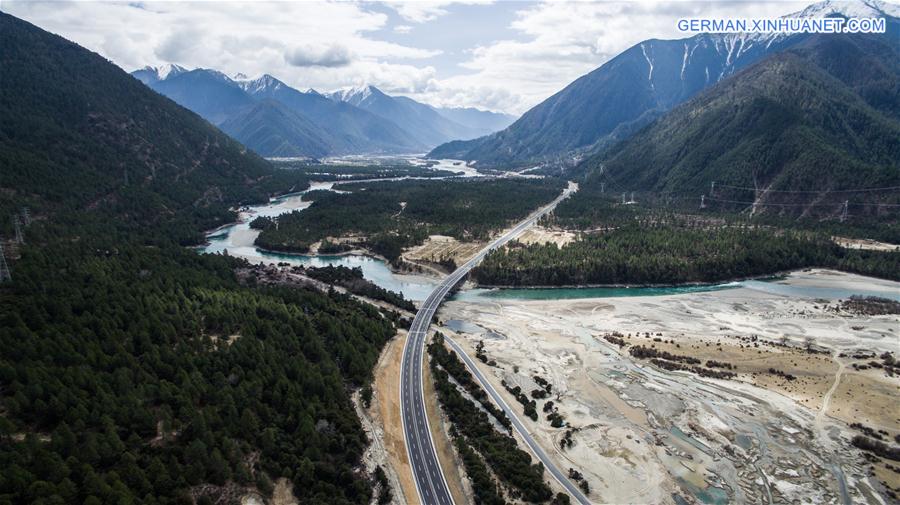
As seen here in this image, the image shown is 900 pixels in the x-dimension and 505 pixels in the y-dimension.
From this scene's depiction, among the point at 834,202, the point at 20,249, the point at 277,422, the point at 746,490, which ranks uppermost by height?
the point at 834,202

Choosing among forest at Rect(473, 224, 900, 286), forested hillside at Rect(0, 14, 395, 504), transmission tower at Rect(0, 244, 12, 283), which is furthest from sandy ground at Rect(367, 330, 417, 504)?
forest at Rect(473, 224, 900, 286)

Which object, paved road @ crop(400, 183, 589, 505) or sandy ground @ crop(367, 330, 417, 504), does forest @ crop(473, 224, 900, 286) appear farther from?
sandy ground @ crop(367, 330, 417, 504)

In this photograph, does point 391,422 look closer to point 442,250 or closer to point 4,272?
point 4,272

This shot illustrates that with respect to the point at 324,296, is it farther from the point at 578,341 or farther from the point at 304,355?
the point at 578,341

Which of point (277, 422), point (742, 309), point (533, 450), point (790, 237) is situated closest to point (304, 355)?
point (277, 422)

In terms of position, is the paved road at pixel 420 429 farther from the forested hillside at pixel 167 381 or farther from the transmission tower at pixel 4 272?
the transmission tower at pixel 4 272

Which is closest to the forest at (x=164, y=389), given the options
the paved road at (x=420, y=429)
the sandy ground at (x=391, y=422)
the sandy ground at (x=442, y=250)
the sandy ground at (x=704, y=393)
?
the sandy ground at (x=391, y=422)
